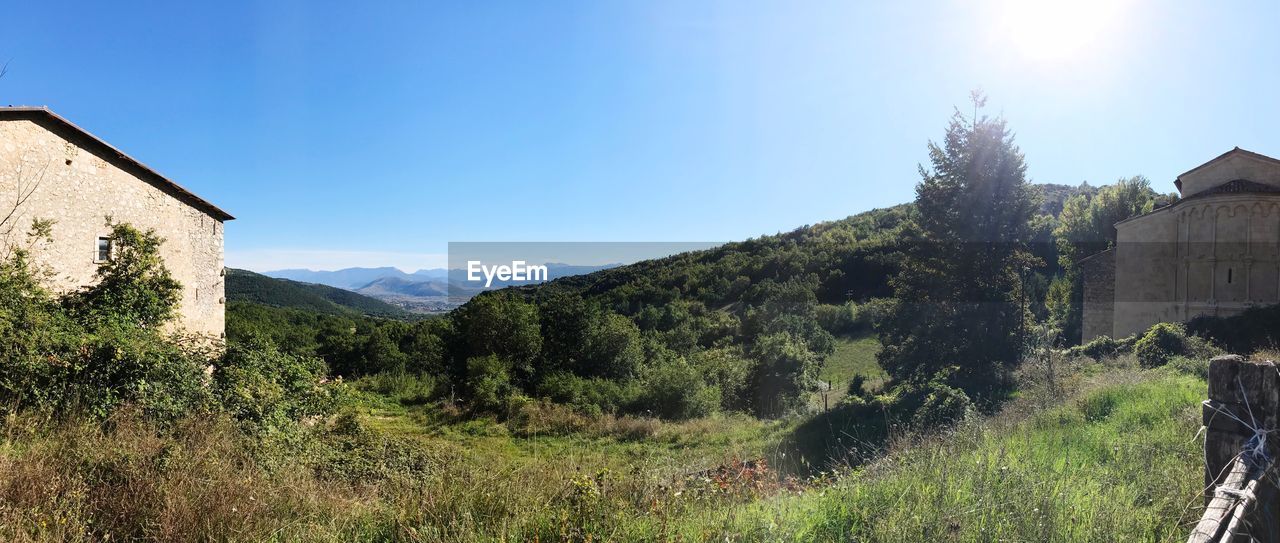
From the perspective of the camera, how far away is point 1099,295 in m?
24.2

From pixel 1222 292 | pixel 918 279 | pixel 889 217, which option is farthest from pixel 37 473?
pixel 889 217

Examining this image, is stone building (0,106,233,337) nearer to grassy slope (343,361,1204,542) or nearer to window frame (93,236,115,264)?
window frame (93,236,115,264)

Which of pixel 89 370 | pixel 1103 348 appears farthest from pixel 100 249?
pixel 1103 348

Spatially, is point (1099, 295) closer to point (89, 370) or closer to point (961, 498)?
point (961, 498)

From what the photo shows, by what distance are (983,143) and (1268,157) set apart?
38.0 ft

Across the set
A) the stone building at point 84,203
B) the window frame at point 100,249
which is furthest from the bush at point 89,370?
the window frame at point 100,249

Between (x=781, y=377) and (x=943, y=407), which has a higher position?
(x=943, y=407)

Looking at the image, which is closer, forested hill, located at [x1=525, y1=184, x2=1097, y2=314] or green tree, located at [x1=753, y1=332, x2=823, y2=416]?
green tree, located at [x1=753, y1=332, x2=823, y2=416]

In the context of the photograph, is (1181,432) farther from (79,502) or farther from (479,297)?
(479,297)

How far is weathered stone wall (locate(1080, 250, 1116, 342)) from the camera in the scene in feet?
77.6

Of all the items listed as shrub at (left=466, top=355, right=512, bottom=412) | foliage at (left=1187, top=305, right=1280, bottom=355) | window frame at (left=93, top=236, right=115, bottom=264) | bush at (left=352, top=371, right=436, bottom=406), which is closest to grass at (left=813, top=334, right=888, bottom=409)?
foliage at (left=1187, top=305, right=1280, bottom=355)

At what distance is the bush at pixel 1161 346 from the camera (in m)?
13.6

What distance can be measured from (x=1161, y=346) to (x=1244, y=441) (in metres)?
17.2

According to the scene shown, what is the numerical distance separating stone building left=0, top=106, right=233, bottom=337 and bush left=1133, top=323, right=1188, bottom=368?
23142 millimetres
